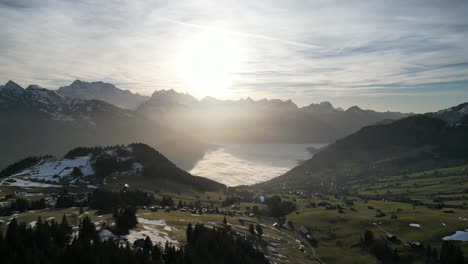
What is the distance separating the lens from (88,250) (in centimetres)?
6438

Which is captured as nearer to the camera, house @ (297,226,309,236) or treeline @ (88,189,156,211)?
treeline @ (88,189,156,211)

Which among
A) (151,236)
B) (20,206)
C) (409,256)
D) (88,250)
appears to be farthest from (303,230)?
(20,206)

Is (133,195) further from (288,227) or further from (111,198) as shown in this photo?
(288,227)

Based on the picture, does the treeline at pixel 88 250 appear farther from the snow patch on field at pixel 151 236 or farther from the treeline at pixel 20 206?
the treeline at pixel 20 206

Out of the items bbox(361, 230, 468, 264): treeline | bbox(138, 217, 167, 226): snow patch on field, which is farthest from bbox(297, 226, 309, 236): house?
bbox(138, 217, 167, 226): snow patch on field

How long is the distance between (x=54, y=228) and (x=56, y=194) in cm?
10550

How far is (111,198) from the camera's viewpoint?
479 feet

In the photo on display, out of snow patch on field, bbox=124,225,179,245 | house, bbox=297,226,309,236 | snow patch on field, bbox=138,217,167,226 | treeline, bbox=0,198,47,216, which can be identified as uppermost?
snow patch on field, bbox=124,225,179,245

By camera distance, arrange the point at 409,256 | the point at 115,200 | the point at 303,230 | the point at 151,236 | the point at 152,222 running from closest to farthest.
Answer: the point at 151,236 → the point at 152,222 → the point at 409,256 → the point at 115,200 → the point at 303,230

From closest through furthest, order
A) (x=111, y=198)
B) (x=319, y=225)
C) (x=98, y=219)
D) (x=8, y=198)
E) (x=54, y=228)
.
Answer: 1. (x=54, y=228)
2. (x=98, y=219)
3. (x=111, y=198)
4. (x=8, y=198)
5. (x=319, y=225)

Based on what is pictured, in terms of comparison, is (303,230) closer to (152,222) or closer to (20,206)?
(152,222)

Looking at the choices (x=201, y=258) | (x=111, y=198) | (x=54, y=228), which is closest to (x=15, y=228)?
(x=54, y=228)

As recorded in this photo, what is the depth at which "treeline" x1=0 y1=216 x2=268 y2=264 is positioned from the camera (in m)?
62.8

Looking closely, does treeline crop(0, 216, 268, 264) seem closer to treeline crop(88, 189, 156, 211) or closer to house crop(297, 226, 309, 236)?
treeline crop(88, 189, 156, 211)
